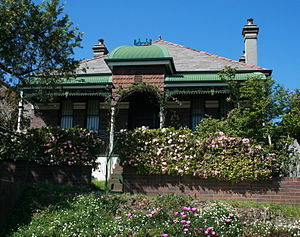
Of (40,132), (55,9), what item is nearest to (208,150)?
(40,132)

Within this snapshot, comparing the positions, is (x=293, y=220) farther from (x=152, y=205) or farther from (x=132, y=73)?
(x=132, y=73)

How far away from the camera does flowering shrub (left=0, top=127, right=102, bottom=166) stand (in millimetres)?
10641

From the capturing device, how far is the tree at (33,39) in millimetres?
10375

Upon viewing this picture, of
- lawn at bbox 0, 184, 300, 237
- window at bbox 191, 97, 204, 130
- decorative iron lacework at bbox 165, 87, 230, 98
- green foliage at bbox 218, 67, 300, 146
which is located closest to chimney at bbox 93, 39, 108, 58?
window at bbox 191, 97, 204, 130

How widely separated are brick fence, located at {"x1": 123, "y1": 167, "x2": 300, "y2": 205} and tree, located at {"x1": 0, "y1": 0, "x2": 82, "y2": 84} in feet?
13.2

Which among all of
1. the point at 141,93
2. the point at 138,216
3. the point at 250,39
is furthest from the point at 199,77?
the point at 138,216

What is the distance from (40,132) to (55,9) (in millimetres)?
3636

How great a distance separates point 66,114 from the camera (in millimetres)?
17531

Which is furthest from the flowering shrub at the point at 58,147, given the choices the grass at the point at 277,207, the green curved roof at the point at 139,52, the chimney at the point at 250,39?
the chimney at the point at 250,39

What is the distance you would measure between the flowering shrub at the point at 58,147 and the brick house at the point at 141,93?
3.69 metres

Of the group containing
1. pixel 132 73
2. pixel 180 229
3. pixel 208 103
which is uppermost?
pixel 132 73

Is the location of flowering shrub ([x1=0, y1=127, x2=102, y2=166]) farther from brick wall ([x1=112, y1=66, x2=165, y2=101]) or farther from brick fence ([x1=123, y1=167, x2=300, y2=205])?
brick wall ([x1=112, y1=66, x2=165, y2=101])

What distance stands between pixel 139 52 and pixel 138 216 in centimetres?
952

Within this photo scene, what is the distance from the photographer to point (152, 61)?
1574cm
